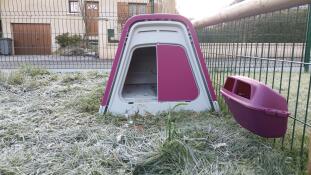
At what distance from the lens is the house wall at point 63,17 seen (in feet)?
22.2

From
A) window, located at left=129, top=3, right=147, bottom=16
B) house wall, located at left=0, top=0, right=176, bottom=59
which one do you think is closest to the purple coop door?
house wall, located at left=0, top=0, right=176, bottom=59

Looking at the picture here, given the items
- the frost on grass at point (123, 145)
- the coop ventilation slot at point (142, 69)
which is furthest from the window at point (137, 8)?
the frost on grass at point (123, 145)

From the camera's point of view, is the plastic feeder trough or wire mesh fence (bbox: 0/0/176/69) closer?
the plastic feeder trough

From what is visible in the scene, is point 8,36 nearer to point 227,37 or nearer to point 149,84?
point 149,84

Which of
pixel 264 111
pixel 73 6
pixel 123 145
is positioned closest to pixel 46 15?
pixel 73 6

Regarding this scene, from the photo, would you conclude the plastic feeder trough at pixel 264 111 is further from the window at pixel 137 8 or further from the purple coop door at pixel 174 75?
the window at pixel 137 8

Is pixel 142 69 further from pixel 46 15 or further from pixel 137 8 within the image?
pixel 46 15

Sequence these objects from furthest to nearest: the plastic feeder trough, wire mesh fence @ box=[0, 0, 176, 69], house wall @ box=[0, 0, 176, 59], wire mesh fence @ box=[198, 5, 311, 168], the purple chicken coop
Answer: house wall @ box=[0, 0, 176, 59] < wire mesh fence @ box=[0, 0, 176, 69] < the purple chicken coop < wire mesh fence @ box=[198, 5, 311, 168] < the plastic feeder trough

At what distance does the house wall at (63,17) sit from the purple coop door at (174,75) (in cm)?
430

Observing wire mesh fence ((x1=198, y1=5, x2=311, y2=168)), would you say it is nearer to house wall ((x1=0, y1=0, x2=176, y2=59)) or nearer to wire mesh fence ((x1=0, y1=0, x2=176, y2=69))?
wire mesh fence ((x1=0, y1=0, x2=176, y2=69))

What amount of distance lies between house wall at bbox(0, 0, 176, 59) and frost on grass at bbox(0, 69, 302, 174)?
4.42m

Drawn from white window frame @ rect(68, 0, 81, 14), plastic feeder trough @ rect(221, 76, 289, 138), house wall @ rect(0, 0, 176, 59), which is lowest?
plastic feeder trough @ rect(221, 76, 289, 138)

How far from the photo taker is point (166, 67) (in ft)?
6.93

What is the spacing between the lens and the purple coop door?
212 cm
